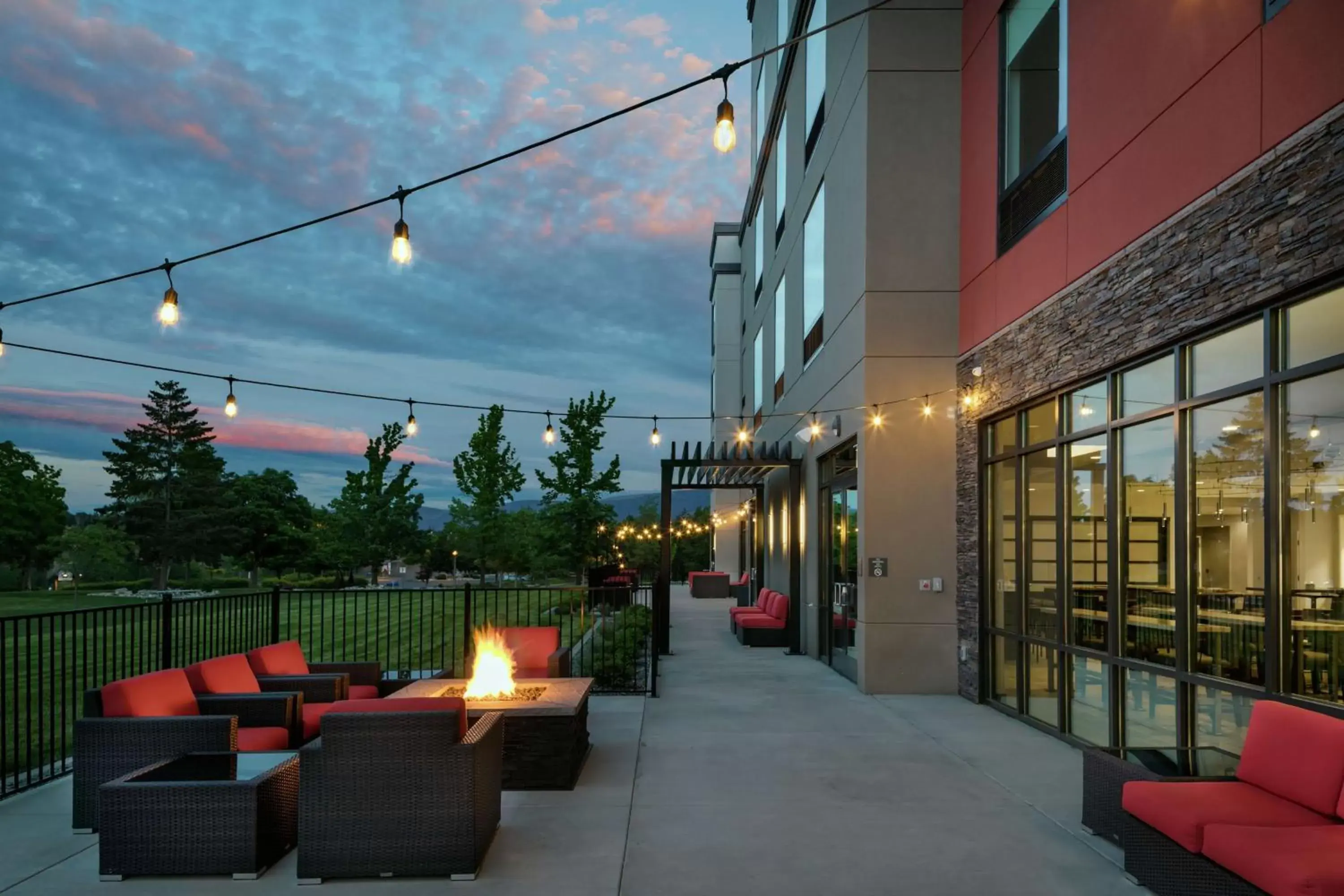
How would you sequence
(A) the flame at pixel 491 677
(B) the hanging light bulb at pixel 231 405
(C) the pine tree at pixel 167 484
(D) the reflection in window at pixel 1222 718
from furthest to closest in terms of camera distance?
1. (C) the pine tree at pixel 167 484
2. (B) the hanging light bulb at pixel 231 405
3. (A) the flame at pixel 491 677
4. (D) the reflection in window at pixel 1222 718

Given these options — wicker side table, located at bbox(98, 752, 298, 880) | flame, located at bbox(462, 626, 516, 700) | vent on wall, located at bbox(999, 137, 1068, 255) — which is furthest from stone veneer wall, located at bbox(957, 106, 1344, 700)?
wicker side table, located at bbox(98, 752, 298, 880)

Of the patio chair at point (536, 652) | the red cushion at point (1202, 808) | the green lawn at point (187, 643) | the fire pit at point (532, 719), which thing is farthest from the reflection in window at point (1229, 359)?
the patio chair at point (536, 652)

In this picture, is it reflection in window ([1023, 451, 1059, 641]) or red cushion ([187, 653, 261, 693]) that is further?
reflection in window ([1023, 451, 1059, 641])

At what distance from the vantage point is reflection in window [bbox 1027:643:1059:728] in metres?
7.87

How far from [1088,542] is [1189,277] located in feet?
8.34

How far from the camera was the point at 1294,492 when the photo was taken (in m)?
4.77

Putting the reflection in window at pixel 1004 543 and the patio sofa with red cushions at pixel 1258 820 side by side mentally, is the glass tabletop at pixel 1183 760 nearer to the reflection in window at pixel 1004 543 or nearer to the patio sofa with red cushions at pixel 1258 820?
the patio sofa with red cushions at pixel 1258 820

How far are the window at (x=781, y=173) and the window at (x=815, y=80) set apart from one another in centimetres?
168

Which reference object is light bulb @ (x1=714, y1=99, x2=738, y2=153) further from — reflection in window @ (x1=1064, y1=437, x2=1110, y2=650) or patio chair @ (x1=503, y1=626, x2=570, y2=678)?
patio chair @ (x1=503, y1=626, x2=570, y2=678)

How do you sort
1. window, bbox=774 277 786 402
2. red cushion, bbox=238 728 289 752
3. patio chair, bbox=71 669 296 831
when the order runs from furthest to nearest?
window, bbox=774 277 786 402 → red cushion, bbox=238 728 289 752 → patio chair, bbox=71 669 296 831

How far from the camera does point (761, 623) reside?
14953mm

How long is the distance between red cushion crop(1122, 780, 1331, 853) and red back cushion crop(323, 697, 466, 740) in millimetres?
3252

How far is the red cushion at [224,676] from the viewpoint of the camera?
606 cm

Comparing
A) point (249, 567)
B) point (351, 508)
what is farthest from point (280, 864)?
point (249, 567)
